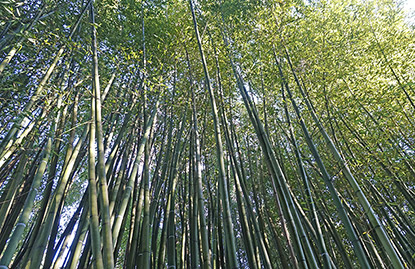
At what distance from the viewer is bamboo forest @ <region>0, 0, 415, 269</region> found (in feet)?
6.83

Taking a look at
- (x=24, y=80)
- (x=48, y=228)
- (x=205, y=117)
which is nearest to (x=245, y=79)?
(x=205, y=117)

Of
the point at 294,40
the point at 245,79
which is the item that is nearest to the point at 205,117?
the point at 245,79

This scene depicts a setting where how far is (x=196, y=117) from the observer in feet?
8.23

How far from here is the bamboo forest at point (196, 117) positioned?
2.08m

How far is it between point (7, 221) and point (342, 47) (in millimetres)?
4408

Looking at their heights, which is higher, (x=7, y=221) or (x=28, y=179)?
(x=28, y=179)

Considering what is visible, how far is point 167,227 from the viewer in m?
2.49

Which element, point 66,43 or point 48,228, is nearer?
point 48,228

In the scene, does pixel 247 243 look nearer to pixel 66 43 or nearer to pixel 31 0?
pixel 66 43

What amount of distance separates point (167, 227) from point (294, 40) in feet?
8.86

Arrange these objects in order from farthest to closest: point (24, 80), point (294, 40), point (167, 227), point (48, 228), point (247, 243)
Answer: point (294, 40) → point (24, 80) → point (167, 227) → point (247, 243) → point (48, 228)

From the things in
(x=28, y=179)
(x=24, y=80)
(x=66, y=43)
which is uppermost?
(x=24, y=80)

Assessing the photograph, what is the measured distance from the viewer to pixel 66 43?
89.9 inches

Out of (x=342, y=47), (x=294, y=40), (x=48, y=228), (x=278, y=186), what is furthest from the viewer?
(x=342, y=47)
